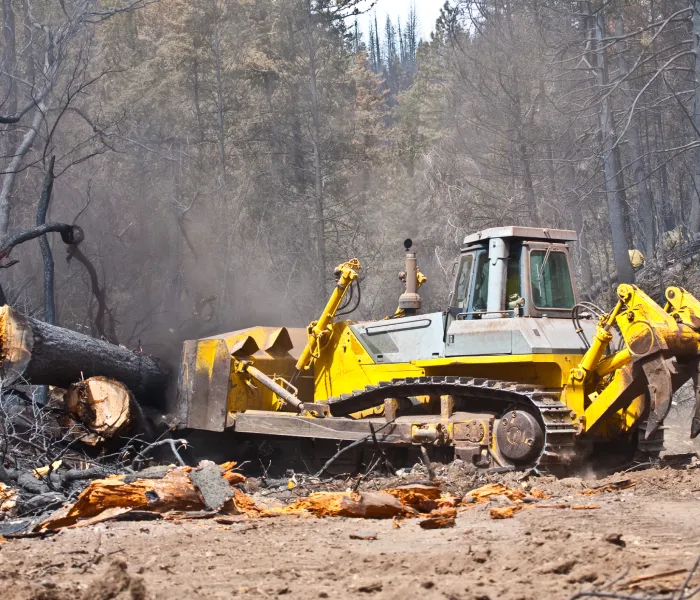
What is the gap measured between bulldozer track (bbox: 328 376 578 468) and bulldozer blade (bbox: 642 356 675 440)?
0.73m

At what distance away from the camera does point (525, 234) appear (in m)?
10.4

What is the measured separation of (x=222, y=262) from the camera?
22.9 m

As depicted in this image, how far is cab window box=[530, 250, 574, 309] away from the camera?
10.4 metres

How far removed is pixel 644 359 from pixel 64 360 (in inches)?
260

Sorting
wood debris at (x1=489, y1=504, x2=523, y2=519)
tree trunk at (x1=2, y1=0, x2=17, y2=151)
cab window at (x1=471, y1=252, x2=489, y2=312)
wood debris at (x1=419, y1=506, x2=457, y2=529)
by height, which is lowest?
wood debris at (x1=489, y1=504, x2=523, y2=519)

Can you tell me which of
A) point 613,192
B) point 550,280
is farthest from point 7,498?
point 613,192

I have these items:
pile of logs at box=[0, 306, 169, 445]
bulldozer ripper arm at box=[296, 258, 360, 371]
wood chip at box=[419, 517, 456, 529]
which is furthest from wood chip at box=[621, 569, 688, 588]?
pile of logs at box=[0, 306, 169, 445]

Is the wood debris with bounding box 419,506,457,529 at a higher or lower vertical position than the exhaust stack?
lower

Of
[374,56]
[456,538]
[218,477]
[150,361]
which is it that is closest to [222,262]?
[150,361]

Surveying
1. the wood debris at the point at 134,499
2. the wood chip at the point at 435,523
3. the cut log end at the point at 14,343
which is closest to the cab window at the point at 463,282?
the wood debris at the point at 134,499

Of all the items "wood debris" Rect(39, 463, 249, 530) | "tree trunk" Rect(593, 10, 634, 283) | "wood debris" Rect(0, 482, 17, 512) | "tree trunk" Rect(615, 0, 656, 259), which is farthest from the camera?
"tree trunk" Rect(615, 0, 656, 259)

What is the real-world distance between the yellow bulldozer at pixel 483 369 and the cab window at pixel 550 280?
0.02 metres

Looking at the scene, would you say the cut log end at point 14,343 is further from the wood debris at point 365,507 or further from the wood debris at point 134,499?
the wood debris at point 365,507

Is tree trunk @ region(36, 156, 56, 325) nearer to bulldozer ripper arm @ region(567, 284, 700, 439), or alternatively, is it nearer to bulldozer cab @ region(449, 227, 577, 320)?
bulldozer cab @ region(449, 227, 577, 320)
